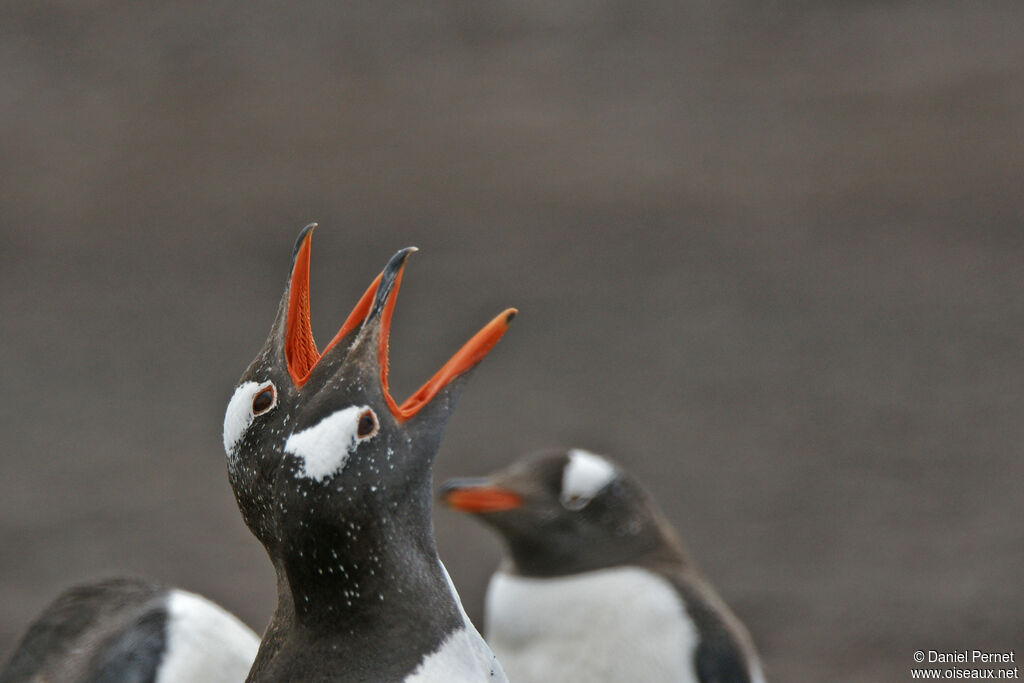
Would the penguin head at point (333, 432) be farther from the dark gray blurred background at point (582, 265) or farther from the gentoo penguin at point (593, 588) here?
the dark gray blurred background at point (582, 265)

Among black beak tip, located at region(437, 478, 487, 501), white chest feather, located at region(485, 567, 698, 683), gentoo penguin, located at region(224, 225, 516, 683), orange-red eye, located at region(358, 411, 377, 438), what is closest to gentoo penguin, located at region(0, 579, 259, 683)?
gentoo penguin, located at region(224, 225, 516, 683)

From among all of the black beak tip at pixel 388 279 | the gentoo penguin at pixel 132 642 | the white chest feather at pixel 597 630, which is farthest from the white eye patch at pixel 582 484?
the black beak tip at pixel 388 279

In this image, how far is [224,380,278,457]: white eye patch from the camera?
1578mm

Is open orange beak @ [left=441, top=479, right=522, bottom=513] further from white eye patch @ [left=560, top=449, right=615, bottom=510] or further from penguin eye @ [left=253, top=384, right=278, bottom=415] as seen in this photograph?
penguin eye @ [left=253, top=384, right=278, bottom=415]

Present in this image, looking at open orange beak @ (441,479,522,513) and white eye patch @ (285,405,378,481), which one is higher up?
white eye patch @ (285,405,378,481)

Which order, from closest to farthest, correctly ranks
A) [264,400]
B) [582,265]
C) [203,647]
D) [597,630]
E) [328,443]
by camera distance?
[328,443] < [264,400] < [203,647] < [597,630] < [582,265]

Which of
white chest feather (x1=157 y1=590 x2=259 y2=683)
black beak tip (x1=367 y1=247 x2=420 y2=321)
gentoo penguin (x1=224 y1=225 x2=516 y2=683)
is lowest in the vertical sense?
white chest feather (x1=157 y1=590 x2=259 y2=683)

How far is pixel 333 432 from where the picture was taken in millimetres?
1487

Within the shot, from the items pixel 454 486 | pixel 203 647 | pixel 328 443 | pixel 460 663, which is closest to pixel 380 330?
pixel 328 443

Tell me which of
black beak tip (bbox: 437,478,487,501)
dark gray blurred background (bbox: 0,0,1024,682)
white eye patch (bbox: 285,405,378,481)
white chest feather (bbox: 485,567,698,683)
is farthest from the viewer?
dark gray blurred background (bbox: 0,0,1024,682)

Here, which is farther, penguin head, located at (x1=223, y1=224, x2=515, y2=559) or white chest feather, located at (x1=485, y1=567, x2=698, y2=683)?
white chest feather, located at (x1=485, y1=567, x2=698, y2=683)

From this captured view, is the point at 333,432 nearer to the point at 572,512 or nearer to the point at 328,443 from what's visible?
the point at 328,443

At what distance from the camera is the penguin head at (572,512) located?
9.21 ft

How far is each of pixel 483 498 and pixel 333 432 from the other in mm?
1361
